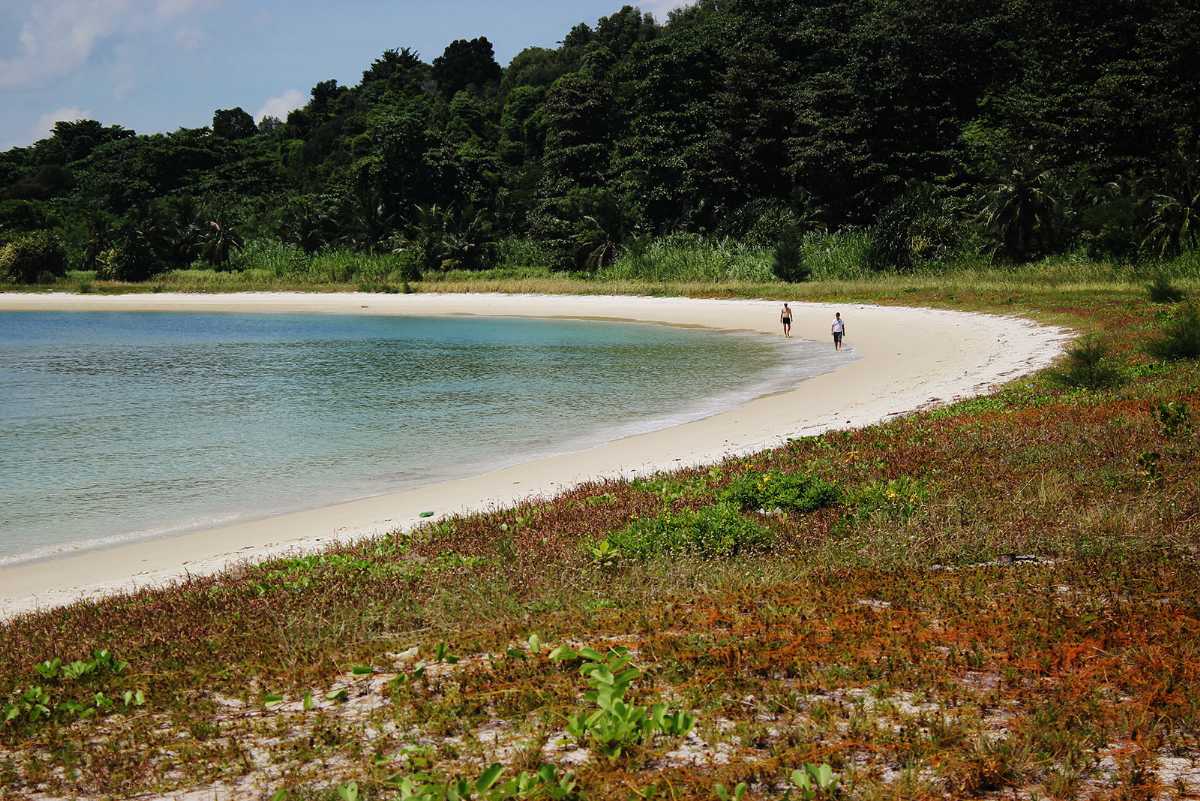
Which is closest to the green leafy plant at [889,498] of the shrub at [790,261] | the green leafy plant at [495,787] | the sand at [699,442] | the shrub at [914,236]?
the sand at [699,442]

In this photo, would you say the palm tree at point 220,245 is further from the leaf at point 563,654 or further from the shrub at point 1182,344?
the leaf at point 563,654

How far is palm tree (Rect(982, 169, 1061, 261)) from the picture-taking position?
154 feet

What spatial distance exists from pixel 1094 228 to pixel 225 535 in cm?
4512

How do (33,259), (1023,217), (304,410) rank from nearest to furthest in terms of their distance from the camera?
(304,410) < (1023,217) < (33,259)

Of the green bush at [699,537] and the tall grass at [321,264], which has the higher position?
the tall grass at [321,264]

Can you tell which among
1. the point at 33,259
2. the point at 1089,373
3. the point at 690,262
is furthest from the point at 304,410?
the point at 33,259

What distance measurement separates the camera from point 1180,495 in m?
8.77

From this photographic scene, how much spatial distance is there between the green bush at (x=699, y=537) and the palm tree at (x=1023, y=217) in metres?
44.3

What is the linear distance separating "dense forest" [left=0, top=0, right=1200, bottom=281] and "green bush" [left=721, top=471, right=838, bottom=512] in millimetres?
39165

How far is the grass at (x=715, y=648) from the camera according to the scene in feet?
14.3

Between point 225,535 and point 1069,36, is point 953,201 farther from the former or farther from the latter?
point 225,535

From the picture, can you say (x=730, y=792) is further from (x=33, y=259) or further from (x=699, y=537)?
(x=33, y=259)

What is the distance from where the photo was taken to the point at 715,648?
18.4 feet

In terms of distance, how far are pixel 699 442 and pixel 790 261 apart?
128 ft
